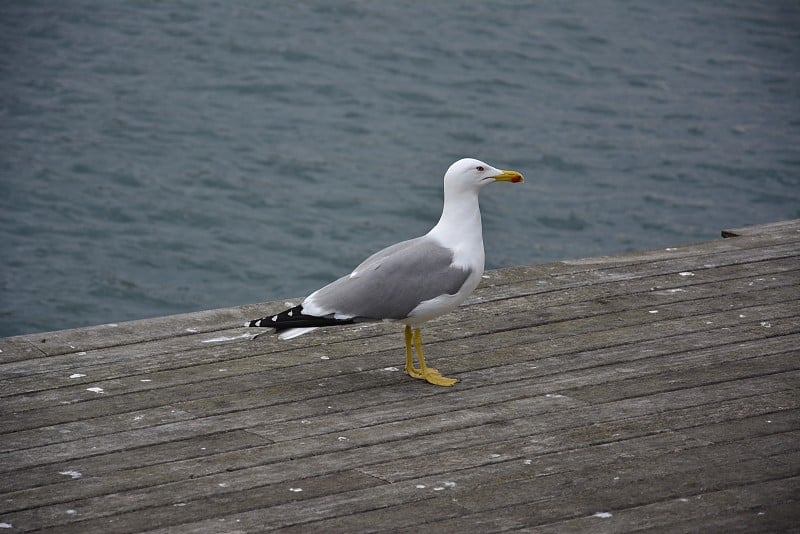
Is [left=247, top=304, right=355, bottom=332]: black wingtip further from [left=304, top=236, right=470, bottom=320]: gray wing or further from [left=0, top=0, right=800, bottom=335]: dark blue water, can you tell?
[left=0, top=0, right=800, bottom=335]: dark blue water

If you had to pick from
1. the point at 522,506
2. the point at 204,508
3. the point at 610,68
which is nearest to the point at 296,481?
the point at 204,508

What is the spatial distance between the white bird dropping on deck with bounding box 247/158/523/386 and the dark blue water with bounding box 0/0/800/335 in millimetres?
5513

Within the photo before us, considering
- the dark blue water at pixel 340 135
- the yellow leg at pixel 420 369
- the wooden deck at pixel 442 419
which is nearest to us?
the wooden deck at pixel 442 419

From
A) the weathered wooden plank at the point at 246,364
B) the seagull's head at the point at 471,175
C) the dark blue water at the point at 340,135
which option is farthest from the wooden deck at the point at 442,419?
the dark blue water at the point at 340,135

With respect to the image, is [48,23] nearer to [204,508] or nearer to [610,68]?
[610,68]

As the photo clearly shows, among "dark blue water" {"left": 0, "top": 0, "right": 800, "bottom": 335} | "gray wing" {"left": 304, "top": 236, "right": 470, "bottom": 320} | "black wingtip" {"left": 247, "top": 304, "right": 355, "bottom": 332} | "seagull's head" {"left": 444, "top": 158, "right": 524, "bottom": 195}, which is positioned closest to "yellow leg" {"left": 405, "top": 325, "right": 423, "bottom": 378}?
"gray wing" {"left": 304, "top": 236, "right": 470, "bottom": 320}

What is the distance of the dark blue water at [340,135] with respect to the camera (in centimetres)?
1079

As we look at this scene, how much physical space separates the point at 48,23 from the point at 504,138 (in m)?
5.73

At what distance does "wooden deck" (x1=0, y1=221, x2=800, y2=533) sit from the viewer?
11.6 ft

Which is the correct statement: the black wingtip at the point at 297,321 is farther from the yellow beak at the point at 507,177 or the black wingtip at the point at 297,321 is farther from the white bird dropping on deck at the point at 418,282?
the yellow beak at the point at 507,177

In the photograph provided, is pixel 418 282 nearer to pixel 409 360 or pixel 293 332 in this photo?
pixel 409 360

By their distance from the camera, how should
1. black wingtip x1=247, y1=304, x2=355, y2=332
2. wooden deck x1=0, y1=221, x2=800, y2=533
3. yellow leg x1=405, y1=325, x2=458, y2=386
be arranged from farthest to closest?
1. yellow leg x1=405, y1=325, x2=458, y2=386
2. black wingtip x1=247, y1=304, x2=355, y2=332
3. wooden deck x1=0, y1=221, x2=800, y2=533

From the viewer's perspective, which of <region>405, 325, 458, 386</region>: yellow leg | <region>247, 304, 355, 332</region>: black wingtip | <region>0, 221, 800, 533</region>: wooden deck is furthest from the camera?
<region>405, 325, 458, 386</region>: yellow leg

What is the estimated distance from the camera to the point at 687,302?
210 inches
